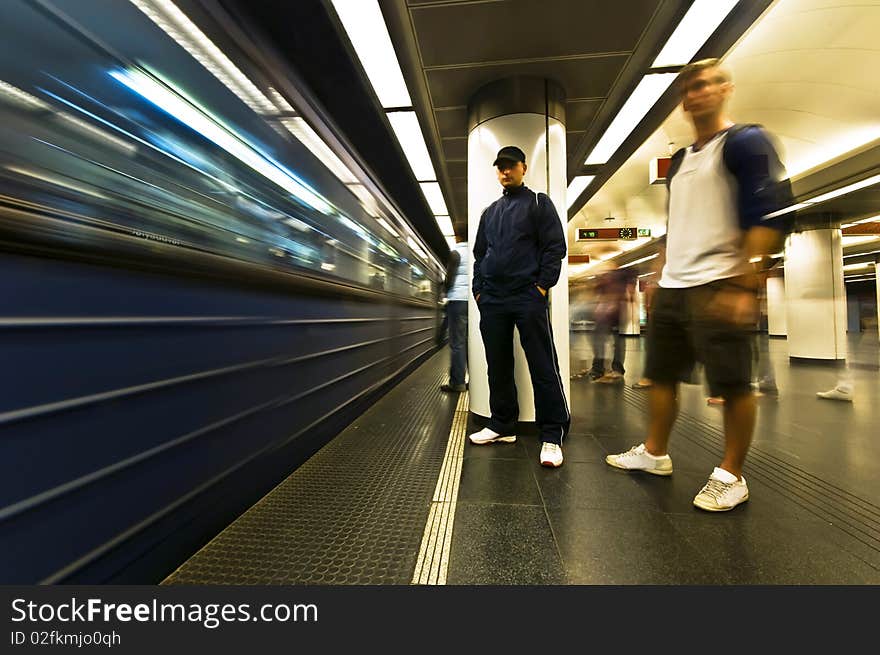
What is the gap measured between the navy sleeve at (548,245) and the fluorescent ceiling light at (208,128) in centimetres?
137

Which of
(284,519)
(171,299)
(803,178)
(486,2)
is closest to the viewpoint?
(171,299)

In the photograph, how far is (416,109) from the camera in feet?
9.69

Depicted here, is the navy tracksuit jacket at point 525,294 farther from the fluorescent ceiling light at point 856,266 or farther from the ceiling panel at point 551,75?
the fluorescent ceiling light at point 856,266

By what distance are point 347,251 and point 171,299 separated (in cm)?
175

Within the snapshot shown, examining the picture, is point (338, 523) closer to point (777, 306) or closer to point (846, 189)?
point (846, 189)

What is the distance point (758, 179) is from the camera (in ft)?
4.06

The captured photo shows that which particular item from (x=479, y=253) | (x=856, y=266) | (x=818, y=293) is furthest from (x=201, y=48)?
(x=856, y=266)

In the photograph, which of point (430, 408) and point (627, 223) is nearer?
point (430, 408)

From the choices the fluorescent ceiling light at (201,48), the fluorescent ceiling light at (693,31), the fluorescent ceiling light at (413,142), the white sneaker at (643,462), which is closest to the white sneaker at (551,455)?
the white sneaker at (643,462)

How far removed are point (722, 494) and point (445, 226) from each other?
686cm

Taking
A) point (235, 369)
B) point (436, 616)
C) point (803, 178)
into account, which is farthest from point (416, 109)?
point (803, 178)

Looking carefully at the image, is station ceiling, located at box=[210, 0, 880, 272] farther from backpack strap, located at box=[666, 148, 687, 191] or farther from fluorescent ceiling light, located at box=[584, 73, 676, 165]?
backpack strap, located at box=[666, 148, 687, 191]

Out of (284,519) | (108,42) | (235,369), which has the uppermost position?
(108,42)

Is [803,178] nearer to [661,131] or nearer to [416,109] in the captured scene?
[661,131]
